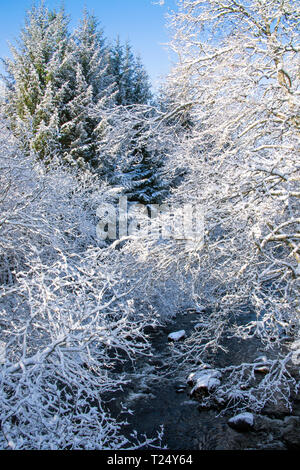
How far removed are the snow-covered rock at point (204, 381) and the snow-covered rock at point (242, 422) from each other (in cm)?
102

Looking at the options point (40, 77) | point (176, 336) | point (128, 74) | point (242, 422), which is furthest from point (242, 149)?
point (128, 74)

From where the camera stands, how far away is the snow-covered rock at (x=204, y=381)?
6492mm

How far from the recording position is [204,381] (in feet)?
21.9

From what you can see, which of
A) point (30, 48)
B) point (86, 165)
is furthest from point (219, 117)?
point (30, 48)

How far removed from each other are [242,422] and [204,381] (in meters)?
1.37

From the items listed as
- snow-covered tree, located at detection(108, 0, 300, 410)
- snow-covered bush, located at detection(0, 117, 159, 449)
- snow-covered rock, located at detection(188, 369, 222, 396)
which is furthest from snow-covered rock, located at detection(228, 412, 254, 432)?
snow-covered bush, located at detection(0, 117, 159, 449)

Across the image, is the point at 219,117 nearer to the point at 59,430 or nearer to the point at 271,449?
the point at 59,430

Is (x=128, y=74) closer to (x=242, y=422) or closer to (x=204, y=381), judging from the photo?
(x=204, y=381)

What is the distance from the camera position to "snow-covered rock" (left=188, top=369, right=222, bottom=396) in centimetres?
649

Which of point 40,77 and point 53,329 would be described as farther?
point 40,77

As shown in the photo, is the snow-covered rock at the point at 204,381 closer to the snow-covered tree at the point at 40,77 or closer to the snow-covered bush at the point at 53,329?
the snow-covered bush at the point at 53,329

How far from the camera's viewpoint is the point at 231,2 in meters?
5.23

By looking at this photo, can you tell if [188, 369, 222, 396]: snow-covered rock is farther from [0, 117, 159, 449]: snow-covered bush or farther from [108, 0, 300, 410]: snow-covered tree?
[0, 117, 159, 449]: snow-covered bush

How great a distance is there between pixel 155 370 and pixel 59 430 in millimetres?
4930
